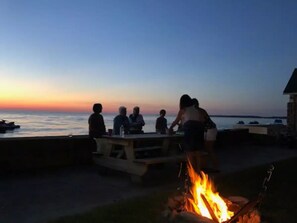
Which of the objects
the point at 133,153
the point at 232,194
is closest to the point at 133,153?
the point at 133,153

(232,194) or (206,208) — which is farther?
(232,194)

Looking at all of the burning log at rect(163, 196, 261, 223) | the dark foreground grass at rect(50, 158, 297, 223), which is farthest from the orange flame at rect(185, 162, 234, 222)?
the dark foreground grass at rect(50, 158, 297, 223)

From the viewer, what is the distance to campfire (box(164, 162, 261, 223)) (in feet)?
14.6

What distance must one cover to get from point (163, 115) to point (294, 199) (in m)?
6.41

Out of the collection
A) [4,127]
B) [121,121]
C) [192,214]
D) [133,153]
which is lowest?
[4,127]

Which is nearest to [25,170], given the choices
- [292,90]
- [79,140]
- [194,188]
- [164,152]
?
[79,140]

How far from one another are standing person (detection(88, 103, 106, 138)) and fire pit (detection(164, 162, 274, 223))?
481 centimetres

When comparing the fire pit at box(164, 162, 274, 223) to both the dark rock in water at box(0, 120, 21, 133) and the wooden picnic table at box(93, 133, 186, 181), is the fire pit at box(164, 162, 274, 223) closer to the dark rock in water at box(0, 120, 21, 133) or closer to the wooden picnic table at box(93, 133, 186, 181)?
the wooden picnic table at box(93, 133, 186, 181)

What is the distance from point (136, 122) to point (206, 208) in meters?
6.91

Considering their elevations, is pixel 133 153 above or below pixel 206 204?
above

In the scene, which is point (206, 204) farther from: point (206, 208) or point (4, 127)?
point (4, 127)

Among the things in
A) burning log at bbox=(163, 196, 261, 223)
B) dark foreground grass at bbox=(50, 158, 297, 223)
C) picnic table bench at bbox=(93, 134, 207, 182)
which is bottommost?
dark foreground grass at bbox=(50, 158, 297, 223)

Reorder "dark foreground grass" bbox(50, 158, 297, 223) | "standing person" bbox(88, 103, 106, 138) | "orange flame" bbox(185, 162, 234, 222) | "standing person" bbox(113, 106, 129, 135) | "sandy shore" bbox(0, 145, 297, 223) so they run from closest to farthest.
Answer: "orange flame" bbox(185, 162, 234, 222)
"dark foreground grass" bbox(50, 158, 297, 223)
"sandy shore" bbox(0, 145, 297, 223)
"standing person" bbox(88, 103, 106, 138)
"standing person" bbox(113, 106, 129, 135)

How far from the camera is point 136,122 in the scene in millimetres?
11438
